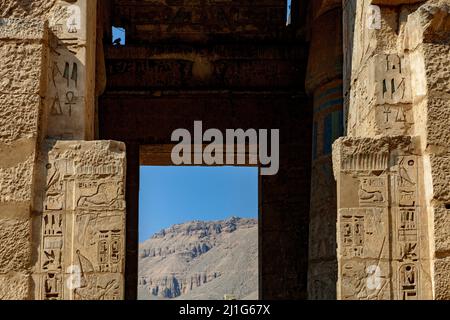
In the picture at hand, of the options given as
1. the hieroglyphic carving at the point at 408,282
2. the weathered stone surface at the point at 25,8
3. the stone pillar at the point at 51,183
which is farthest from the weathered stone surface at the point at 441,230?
the weathered stone surface at the point at 25,8

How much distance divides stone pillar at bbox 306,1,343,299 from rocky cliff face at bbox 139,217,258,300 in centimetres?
1682

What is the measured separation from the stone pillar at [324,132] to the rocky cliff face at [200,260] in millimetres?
16817

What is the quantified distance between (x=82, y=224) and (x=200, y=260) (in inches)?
1159

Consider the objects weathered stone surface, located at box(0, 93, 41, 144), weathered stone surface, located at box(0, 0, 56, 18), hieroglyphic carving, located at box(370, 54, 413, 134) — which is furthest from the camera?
weathered stone surface, located at box(0, 0, 56, 18)

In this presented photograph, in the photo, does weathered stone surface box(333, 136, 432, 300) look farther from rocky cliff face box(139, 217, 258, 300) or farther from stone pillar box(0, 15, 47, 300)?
rocky cliff face box(139, 217, 258, 300)

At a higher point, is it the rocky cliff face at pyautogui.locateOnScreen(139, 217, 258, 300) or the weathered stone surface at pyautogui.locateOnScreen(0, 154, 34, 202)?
the rocky cliff face at pyautogui.locateOnScreen(139, 217, 258, 300)

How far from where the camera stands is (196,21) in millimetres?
12914

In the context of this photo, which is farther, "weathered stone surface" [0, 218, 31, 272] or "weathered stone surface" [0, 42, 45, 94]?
"weathered stone surface" [0, 42, 45, 94]

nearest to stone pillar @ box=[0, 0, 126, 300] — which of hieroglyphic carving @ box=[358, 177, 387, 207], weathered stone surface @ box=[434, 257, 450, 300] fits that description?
hieroglyphic carving @ box=[358, 177, 387, 207]

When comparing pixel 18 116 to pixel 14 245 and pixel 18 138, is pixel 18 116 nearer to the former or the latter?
pixel 18 138

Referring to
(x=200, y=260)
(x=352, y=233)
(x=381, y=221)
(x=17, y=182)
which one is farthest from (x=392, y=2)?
(x=200, y=260)

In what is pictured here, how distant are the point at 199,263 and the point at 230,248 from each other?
2350 millimetres

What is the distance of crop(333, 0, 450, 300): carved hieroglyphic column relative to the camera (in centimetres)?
702

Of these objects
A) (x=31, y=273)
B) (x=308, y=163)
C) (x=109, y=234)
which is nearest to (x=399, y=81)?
(x=109, y=234)
